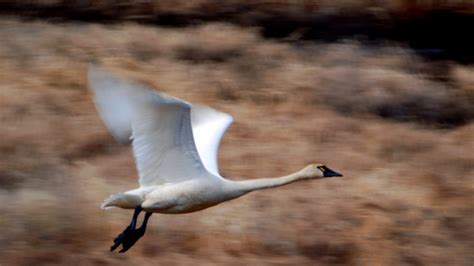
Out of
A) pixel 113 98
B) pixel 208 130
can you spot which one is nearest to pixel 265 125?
pixel 208 130

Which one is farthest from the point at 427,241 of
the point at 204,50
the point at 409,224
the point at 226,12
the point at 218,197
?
the point at 226,12

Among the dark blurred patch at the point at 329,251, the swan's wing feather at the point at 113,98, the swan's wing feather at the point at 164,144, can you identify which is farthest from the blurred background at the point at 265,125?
the swan's wing feather at the point at 113,98

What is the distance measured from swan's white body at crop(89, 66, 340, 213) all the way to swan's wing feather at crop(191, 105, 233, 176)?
45 mm

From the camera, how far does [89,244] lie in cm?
1169

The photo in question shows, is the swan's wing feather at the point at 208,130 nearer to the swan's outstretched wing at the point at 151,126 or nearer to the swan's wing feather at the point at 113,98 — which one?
the swan's outstretched wing at the point at 151,126

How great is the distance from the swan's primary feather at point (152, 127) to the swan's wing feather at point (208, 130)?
0.10 m

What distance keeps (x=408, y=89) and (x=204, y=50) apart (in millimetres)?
2645

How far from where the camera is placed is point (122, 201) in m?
9.04

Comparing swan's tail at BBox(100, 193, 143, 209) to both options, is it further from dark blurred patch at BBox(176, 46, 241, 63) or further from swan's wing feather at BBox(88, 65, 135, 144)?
dark blurred patch at BBox(176, 46, 241, 63)

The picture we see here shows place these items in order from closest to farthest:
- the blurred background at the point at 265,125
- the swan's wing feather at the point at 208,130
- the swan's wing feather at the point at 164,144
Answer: the swan's wing feather at the point at 164,144 < the swan's wing feather at the point at 208,130 < the blurred background at the point at 265,125

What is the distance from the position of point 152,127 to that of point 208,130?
1224 mm

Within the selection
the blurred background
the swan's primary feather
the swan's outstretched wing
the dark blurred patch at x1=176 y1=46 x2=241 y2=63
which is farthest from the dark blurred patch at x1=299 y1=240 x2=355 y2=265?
the dark blurred patch at x1=176 y1=46 x2=241 y2=63

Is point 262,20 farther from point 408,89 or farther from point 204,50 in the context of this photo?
point 408,89

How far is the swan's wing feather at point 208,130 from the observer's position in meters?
9.67
